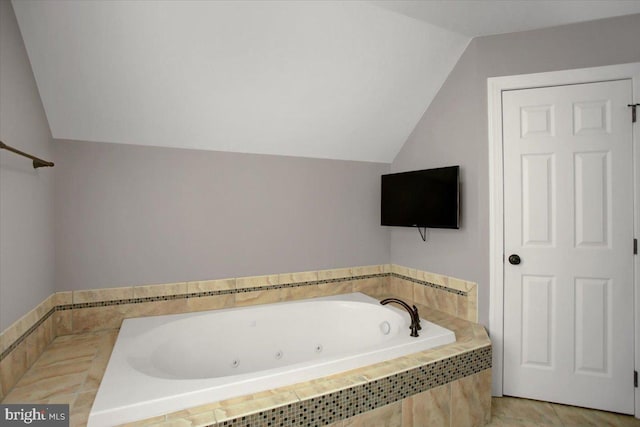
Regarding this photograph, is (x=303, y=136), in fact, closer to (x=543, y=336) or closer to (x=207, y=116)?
(x=207, y=116)

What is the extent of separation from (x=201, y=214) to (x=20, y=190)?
3.54ft

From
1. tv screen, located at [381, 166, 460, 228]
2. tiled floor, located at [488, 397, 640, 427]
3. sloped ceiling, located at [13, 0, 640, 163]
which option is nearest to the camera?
sloped ceiling, located at [13, 0, 640, 163]

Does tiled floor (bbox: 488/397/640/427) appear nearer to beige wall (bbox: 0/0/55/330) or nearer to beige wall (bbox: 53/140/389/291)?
beige wall (bbox: 53/140/389/291)

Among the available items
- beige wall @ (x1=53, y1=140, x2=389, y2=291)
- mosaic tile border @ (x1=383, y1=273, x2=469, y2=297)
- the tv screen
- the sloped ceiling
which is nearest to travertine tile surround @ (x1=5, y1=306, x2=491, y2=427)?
mosaic tile border @ (x1=383, y1=273, x2=469, y2=297)

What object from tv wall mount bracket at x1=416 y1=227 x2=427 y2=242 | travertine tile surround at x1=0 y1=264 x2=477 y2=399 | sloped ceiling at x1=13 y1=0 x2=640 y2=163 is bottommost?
travertine tile surround at x1=0 y1=264 x2=477 y2=399

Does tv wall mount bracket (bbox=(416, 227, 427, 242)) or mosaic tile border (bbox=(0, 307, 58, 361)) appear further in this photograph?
tv wall mount bracket (bbox=(416, 227, 427, 242))

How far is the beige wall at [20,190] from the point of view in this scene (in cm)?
156

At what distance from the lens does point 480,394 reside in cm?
202

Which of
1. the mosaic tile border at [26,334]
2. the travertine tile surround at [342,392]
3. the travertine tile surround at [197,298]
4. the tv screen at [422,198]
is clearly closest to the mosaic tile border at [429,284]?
the travertine tile surround at [197,298]

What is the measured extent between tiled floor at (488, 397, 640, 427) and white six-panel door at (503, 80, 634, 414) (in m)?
0.06

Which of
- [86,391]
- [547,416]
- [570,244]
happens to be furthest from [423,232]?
[86,391]

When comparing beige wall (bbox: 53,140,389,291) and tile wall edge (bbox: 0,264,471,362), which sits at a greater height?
beige wall (bbox: 53,140,389,291)

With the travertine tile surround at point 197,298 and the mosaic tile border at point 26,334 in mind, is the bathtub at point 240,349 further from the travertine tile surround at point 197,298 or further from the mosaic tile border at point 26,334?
the mosaic tile border at point 26,334

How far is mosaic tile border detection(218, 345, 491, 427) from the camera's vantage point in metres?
1.40
